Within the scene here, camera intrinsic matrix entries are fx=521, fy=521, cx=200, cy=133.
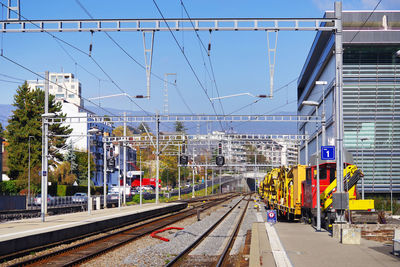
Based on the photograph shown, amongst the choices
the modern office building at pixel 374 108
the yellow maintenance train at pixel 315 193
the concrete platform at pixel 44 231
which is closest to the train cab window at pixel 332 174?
the yellow maintenance train at pixel 315 193

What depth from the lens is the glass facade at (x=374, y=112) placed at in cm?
6031

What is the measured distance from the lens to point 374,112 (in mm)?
60625

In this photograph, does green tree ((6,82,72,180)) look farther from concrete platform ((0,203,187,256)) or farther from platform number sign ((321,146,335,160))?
platform number sign ((321,146,335,160))

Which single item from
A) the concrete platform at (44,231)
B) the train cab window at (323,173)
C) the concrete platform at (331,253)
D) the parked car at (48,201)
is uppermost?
the train cab window at (323,173)

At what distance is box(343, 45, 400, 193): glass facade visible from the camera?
60.3 m

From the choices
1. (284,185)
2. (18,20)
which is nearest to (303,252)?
(18,20)

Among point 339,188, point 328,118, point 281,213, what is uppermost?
point 328,118

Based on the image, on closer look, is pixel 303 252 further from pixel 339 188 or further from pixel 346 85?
pixel 346 85

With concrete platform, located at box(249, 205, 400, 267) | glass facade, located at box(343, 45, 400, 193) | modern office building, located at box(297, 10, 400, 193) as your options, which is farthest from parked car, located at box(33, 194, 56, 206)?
concrete platform, located at box(249, 205, 400, 267)

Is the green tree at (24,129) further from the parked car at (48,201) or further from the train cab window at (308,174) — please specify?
the train cab window at (308,174)

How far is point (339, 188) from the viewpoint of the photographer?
20.3 metres

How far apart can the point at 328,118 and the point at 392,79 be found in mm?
8557

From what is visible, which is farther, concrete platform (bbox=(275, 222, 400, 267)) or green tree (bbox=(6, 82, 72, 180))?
green tree (bbox=(6, 82, 72, 180))

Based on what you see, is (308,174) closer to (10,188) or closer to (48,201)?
(48,201)
